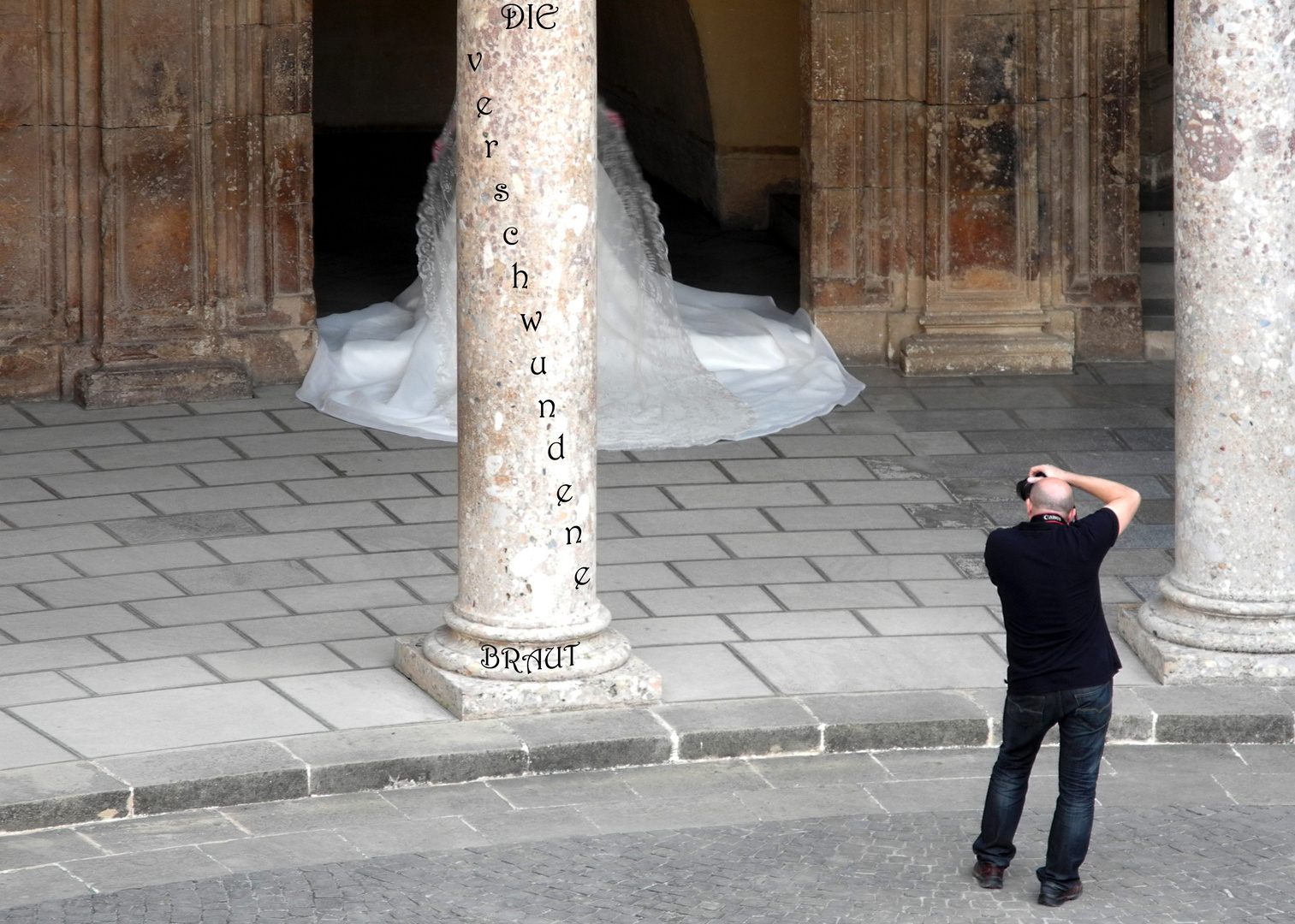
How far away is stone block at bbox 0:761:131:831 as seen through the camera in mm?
6668

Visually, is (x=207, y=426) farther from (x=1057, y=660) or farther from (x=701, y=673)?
(x=1057, y=660)

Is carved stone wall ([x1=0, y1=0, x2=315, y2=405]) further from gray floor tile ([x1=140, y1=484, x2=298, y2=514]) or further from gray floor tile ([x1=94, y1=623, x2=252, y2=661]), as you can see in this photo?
gray floor tile ([x1=94, y1=623, x2=252, y2=661])

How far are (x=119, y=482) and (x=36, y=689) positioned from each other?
2524 millimetres

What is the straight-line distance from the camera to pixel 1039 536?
6.25m

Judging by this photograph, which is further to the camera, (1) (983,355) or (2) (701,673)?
(1) (983,355)

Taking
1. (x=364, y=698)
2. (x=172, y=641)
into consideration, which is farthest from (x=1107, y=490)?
(x=172, y=641)

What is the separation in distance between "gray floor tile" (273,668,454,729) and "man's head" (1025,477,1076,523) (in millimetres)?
2256

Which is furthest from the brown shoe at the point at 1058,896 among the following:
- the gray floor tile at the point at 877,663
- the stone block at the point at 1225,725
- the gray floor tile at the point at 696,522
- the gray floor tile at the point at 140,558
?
the gray floor tile at the point at 140,558

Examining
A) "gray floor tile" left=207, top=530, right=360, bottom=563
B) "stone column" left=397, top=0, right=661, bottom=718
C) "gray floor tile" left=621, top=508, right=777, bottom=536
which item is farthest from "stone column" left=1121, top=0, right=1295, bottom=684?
"gray floor tile" left=207, top=530, right=360, bottom=563

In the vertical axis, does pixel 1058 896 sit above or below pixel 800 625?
below

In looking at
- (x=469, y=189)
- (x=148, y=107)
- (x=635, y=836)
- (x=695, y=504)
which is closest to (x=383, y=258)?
(x=148, y=107)

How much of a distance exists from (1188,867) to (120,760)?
130 inches

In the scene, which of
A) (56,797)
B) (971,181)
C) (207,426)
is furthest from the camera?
(971,181)

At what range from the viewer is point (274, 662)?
796 centimetres
